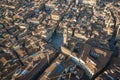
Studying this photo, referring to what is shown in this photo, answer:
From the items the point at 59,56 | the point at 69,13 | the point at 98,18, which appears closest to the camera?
the point at 59,56

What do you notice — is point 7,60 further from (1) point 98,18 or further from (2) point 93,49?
(1) point 98,18

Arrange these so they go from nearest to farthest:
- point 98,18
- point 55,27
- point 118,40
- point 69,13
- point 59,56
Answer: point 59,56 < point 118,40 < point 55,27 < point 98,18 < point 69,13

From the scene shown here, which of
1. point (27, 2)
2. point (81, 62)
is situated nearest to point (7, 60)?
point (81, 62)

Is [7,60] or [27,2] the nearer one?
[7,60]

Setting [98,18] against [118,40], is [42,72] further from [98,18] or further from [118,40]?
[98,18]

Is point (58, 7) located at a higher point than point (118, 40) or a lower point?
higher

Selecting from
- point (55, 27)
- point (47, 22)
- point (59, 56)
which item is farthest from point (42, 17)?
point (59, 56)
